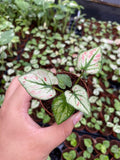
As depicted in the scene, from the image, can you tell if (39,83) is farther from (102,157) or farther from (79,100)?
(102,157)

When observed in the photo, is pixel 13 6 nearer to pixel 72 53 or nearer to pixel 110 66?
pixel 72 53

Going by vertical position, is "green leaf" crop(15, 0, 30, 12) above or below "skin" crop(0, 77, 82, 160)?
above

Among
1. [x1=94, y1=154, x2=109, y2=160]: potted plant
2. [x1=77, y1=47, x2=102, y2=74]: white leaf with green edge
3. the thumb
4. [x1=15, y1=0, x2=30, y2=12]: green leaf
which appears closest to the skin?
the thumb

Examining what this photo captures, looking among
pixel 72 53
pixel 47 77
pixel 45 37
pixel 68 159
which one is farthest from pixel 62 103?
pixel 45 37

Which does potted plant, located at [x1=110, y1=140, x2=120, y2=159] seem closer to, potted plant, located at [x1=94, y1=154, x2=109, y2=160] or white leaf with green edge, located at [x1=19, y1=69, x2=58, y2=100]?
potted plant, located at [x1=94, y1=154, x2=109, y2=160]

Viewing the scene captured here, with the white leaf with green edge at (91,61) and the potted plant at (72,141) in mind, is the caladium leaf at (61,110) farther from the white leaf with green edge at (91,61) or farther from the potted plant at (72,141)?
the potted plant at (72,141)

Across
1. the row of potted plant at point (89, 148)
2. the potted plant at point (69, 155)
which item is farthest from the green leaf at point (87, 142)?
the potted plant at point (69, 155)
